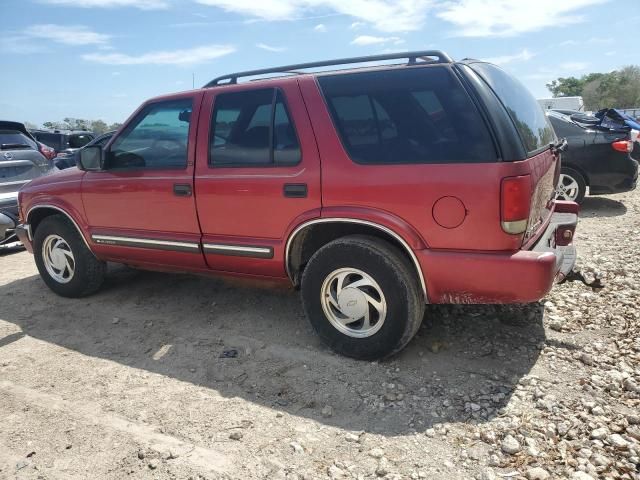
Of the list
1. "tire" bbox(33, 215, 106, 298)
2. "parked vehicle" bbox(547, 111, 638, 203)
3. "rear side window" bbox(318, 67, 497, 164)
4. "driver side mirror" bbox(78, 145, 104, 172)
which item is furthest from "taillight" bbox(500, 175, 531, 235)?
"parked vehicle" bbox(547, 111, 638, 203)

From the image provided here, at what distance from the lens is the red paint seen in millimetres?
2678

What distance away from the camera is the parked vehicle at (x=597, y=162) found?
6.85m

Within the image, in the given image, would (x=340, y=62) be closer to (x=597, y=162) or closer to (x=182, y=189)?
(x=182, y=189)

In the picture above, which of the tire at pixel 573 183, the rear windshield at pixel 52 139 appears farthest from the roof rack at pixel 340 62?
the rear windshield at pixel 52 139

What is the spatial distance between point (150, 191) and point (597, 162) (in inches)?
242

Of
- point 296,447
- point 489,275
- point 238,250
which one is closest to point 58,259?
point 238,250

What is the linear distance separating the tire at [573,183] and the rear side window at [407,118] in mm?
5091

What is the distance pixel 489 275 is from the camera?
107 inches

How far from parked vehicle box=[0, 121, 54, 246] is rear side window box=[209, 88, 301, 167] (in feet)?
13.9

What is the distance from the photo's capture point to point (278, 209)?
329cm

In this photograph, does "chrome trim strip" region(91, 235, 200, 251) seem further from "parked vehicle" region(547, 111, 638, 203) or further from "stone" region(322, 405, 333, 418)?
"parked vehicle" region(547, 111, 638, 203)

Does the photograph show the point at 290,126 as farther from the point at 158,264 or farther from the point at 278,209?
the point at 158,264

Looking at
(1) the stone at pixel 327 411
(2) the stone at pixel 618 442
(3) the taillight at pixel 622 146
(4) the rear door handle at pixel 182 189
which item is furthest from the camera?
(3) the taillight at pixel 622 146

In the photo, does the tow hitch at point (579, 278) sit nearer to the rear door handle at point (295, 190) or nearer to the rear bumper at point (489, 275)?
the rear bumper at point (489, 275)
